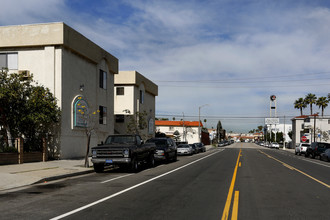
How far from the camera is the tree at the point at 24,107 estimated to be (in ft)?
66.1

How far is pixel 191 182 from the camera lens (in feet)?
41.7

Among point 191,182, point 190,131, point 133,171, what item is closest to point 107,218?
point 191,182

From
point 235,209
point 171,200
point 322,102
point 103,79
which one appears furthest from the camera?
point 322,102

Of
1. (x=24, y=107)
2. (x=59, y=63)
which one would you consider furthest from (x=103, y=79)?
(x=24, y=107)

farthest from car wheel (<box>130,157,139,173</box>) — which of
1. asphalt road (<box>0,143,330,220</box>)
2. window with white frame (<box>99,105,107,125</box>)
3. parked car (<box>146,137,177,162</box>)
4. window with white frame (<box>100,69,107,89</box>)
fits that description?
window with white frame (<box>100,69,107,89</box>)

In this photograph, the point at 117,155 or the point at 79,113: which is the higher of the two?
the point at 79,113

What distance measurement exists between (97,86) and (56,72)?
20.8 feet

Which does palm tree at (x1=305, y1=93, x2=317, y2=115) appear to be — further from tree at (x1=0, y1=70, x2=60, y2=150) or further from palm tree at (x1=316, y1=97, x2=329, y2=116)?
tree at (x1=0, y1=70, x2=60, y2=150)

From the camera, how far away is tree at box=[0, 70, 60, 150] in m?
20.1

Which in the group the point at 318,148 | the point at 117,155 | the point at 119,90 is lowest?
the point at 318,148

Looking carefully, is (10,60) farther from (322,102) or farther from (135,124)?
(322,102)

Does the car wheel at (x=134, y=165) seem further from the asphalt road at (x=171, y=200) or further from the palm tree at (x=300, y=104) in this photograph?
the palm tree at (x=300, y=104)

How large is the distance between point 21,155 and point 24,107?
3.22 meters

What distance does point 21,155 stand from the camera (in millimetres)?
19406
